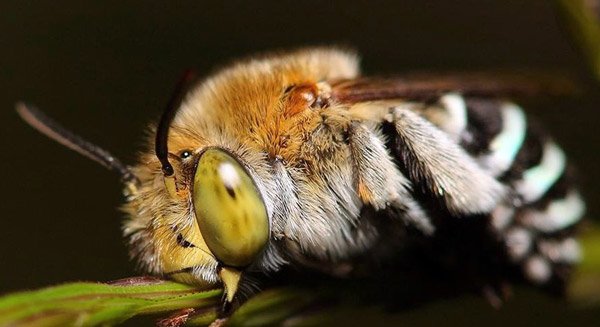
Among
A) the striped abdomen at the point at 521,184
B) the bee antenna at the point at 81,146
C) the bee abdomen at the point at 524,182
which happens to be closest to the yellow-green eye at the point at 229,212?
the bee antenna at the point at 81,146

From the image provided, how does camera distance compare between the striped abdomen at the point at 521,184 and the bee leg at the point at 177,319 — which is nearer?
the bee leg at the point at 177,319

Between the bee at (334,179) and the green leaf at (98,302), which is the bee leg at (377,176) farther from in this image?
the green leaf at (98,302)

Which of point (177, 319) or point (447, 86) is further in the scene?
point (447, 86)

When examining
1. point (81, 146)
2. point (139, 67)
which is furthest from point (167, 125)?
point (139, 67)

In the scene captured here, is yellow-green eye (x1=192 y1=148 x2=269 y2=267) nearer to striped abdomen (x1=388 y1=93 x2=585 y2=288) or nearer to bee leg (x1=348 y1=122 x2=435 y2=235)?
A: bee leg (x1=348 y1=122 x2=435 y2=235)

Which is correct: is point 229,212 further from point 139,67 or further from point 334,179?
point 139,67

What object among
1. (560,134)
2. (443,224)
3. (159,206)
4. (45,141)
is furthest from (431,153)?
(45,141)

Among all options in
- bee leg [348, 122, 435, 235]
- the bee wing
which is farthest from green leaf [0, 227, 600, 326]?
the bee wing

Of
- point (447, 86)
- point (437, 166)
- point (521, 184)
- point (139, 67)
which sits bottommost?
point (521, 184)
